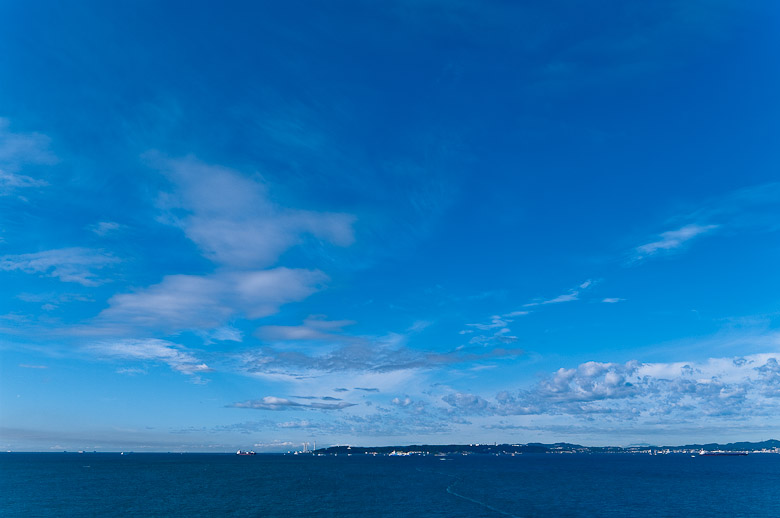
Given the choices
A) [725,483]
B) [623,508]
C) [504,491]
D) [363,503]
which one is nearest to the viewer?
[623,508]

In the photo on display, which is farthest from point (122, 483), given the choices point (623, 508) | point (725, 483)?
point (725, 483)

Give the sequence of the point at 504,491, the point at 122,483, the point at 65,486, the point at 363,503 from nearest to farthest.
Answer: the point at 363,503, the point at 504,491, the point at 65,486, the point at 122,483

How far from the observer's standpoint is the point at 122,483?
188m

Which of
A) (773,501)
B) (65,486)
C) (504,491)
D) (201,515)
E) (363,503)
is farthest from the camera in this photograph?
(65,486)

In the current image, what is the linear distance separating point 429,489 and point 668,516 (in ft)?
243

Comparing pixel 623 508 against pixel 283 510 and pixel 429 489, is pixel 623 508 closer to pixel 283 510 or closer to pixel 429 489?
pixel 429 489

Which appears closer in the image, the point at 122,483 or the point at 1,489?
the point at 1,489

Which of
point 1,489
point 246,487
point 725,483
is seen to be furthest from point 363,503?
point 725,483

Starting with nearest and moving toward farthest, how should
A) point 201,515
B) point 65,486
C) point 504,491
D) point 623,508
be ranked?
point 201,515 → point 623,508 → point 504,491 → point 65,486

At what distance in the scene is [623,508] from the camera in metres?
122

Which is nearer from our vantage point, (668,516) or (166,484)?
(668,516)

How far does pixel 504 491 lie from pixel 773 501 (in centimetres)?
7459

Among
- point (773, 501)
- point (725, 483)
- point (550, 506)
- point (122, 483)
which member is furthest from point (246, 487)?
point (725, 483)

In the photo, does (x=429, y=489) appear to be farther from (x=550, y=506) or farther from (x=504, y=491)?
(x=550, y=506)
